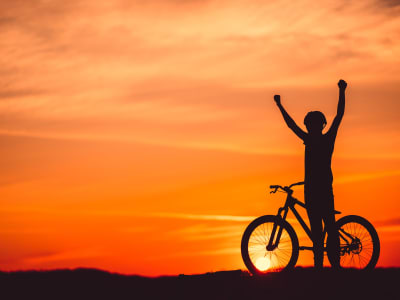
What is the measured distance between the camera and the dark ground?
1087 cm

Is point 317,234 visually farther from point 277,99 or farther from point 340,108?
point 277,99

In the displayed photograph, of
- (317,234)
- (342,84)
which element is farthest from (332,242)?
(342,84)

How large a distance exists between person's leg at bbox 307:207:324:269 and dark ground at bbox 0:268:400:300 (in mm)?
296

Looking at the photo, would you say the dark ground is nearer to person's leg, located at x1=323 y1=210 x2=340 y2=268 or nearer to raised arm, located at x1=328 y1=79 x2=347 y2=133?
person's leg, located at x1=323 y1=210 x2=340 y2=268

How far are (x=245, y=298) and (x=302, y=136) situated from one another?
146 inches

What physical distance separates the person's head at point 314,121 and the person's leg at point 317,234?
163 centimetres

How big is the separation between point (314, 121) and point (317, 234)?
2.33m

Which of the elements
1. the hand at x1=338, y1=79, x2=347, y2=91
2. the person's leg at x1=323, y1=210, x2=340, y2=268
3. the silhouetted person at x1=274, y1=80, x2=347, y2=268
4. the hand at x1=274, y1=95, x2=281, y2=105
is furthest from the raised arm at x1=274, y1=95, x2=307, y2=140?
the person's leg at x1=323, y1=210, x2=340, y2=268

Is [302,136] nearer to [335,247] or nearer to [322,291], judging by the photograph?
[335,247]

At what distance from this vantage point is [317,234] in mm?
12609

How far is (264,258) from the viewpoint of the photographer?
12688 mm

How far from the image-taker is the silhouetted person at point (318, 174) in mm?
12508

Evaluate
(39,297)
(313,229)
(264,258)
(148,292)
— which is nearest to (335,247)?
(313,229)

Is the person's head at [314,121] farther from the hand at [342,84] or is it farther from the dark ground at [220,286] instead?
the dark ground at [220,286]
